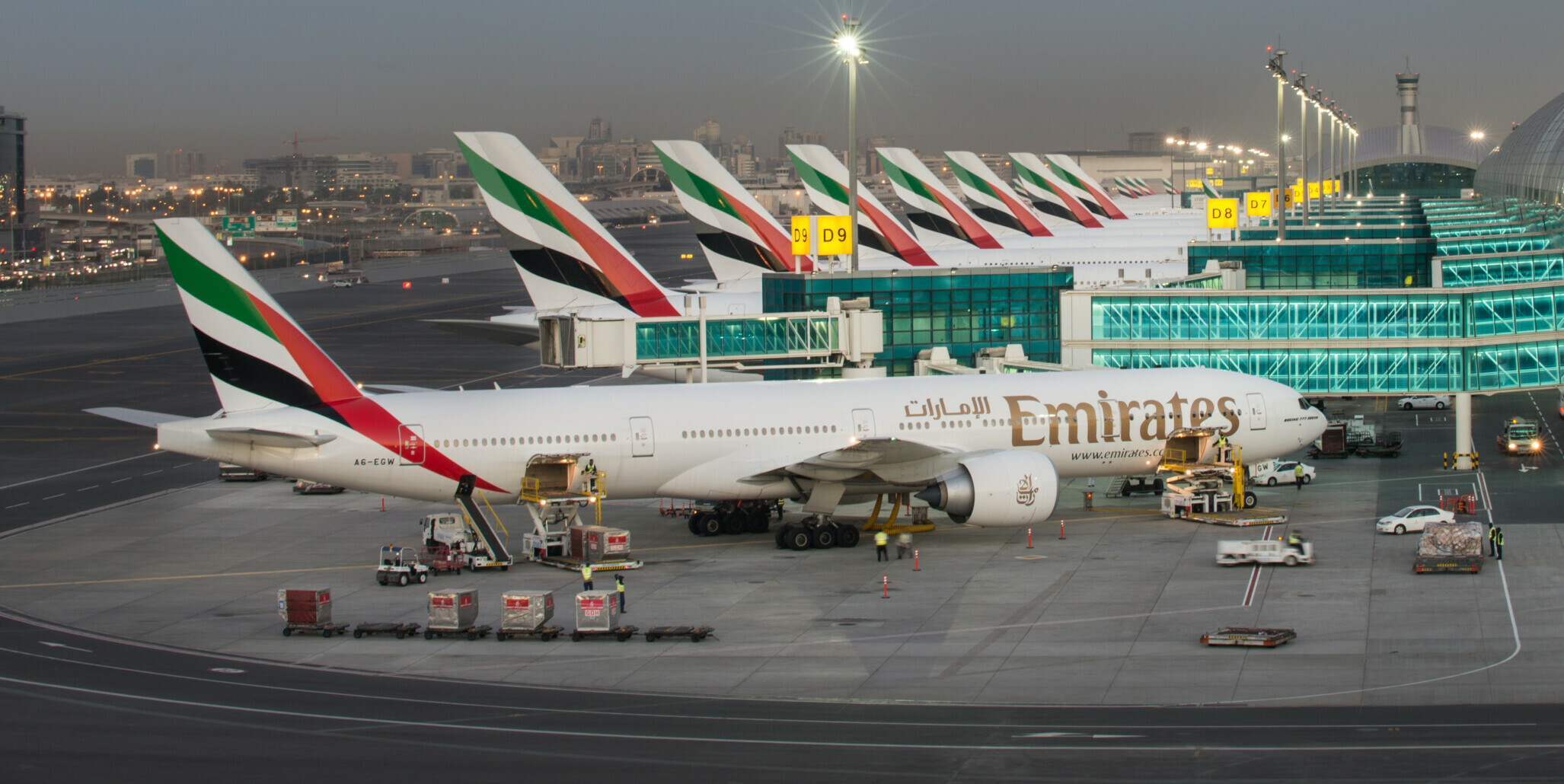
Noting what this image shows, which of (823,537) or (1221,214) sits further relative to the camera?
(1221,214)

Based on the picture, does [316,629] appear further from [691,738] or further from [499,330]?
[499,330]

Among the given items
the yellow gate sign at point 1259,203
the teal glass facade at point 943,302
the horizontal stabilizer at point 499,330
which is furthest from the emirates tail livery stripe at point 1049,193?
the horizontal stabilizer at point 499,330

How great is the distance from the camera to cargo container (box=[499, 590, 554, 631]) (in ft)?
112

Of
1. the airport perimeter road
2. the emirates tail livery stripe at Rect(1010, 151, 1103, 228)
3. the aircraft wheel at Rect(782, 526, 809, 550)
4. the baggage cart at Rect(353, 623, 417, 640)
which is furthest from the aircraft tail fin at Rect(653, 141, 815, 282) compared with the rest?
the emirates tail livery stripe at Rect(1010, 151, 1103, 228)

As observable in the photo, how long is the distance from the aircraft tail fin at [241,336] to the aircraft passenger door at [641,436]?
7.25 metres

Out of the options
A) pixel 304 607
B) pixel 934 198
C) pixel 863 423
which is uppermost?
pixel 934 198

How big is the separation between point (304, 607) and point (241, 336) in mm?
9427

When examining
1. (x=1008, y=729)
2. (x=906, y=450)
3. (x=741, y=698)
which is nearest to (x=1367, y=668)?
(x=1008, y=729)

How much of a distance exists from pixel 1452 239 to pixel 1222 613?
3366 inches

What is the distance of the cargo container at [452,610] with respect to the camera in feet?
113

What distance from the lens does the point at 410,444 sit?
42375 millimetres

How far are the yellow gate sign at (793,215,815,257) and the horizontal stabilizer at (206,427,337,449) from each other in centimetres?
2471

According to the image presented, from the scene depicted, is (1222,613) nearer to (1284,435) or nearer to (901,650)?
(901,650)

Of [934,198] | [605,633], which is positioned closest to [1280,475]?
[605,633]
